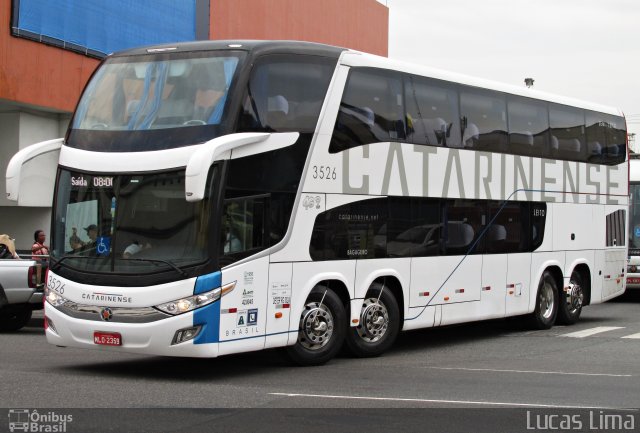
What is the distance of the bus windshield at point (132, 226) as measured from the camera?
39.3 ft

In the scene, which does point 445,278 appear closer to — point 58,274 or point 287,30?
point 58,274

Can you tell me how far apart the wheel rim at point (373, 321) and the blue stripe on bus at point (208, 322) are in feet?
9.87

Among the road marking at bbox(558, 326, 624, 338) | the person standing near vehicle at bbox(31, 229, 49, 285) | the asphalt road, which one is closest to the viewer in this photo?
the asphalt road

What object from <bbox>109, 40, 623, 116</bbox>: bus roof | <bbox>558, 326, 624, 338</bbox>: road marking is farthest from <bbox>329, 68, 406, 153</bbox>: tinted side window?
<bbox>558, 326, 624, 338</bbox>: road marking

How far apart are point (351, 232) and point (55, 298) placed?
3.92 meters

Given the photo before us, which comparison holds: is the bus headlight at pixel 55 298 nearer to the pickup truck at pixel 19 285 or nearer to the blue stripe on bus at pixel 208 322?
the blue stripe on bus at pixel 208 322

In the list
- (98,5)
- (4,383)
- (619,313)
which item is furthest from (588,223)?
(98,5)

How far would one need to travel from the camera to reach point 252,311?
12.5 meters

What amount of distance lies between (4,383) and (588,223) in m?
12.4

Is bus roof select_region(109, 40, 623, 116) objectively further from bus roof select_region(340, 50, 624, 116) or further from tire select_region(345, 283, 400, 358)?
tire select_region(345, 283, 400, 358)

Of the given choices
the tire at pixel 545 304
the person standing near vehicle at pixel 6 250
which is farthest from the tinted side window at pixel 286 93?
the person standing near vehicle at pixel 6 250

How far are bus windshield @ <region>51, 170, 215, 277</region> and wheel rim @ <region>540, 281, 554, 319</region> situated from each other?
29.3ft

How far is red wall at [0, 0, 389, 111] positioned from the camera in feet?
92.3

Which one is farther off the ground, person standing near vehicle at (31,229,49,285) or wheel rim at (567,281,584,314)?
person standing near vehicle at (31,229,49,285)
